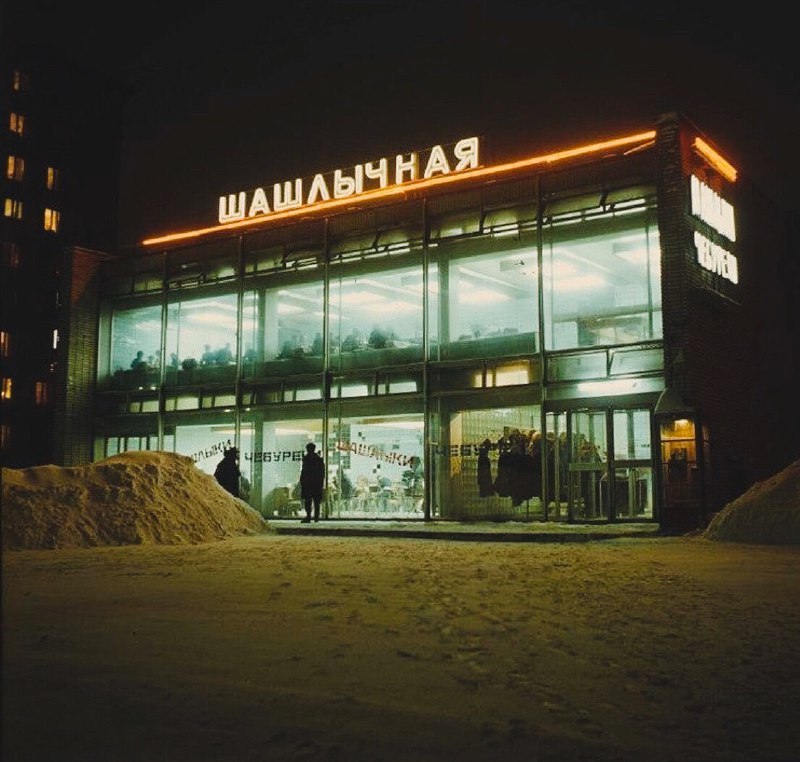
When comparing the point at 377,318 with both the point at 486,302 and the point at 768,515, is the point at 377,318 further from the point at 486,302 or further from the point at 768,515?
the point at 768,515

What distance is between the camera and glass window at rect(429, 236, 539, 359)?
843 inches

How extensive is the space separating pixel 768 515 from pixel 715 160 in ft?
31.0

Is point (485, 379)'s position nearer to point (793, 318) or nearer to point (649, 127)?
point (649, 127)

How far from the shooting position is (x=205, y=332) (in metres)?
26.8

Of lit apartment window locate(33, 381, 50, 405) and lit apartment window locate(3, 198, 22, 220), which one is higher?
lit apartment window locate(3, 198, 22, 220)

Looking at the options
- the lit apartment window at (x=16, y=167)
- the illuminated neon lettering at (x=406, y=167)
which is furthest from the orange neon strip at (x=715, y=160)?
the lit apartment window at (x=16, y=167)

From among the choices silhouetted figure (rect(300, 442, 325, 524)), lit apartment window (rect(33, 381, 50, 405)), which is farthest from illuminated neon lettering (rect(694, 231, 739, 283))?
lit apartment window (rect(33, 381, 50, 405))

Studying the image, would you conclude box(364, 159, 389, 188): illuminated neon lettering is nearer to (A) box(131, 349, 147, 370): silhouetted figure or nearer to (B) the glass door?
(A) box(131, 349, 147, 370): silhouetted figure

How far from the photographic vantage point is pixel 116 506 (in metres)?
14.7

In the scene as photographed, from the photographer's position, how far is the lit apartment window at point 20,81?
6647 cm

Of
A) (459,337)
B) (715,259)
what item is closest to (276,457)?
(459,337)

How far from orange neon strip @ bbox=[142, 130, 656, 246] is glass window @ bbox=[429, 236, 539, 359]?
6.49 ft

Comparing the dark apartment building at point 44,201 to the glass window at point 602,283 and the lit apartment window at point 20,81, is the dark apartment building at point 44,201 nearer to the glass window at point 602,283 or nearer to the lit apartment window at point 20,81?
the lit apartment window at point 20,81

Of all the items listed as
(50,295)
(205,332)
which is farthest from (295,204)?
(50,295)
